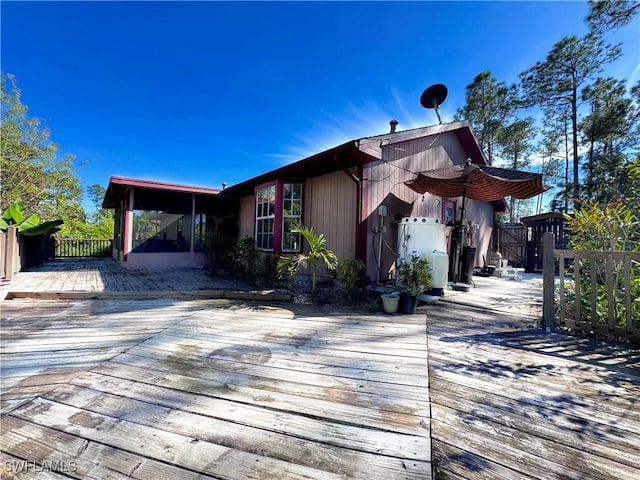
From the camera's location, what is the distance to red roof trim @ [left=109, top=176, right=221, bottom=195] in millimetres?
7090

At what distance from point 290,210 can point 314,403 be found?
499cm

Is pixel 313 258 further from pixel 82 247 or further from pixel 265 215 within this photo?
pixel 82 247

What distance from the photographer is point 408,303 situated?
3.90m

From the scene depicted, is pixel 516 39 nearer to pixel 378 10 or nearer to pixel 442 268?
pixel 378 10

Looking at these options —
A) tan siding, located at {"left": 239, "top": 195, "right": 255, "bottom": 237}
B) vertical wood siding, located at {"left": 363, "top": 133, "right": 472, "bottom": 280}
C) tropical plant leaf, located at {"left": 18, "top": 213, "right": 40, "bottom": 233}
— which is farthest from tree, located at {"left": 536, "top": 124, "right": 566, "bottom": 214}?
tropical plant leaf, located at {"left": 18, "top": 213, "right": 40, "bottom": 233}

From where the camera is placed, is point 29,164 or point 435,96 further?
point 29,164

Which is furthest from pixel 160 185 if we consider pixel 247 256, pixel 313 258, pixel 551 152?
pixel 551 152

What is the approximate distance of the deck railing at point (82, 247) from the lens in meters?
11.7

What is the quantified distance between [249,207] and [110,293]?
15.2ft

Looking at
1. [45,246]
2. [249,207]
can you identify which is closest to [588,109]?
[249,207]

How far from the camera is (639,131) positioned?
11.8 meters

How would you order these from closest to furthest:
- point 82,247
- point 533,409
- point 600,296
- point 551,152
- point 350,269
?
point 533,409, point 600,296, point 350,269, point 82,247, point 551,152

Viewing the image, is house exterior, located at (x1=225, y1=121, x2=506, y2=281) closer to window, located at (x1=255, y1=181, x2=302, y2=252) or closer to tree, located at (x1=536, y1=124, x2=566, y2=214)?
window, located at (x1=255, y1=181, x2=302, y2=252)

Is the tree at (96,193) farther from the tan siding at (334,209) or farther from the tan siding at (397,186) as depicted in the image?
the tan siding at (397,186)
